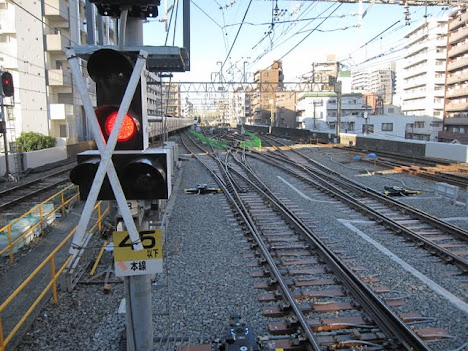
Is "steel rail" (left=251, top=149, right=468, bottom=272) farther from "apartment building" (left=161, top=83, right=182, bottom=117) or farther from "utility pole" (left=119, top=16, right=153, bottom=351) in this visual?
"utility pole" (left=119, top=16, right=153, bottom=351)

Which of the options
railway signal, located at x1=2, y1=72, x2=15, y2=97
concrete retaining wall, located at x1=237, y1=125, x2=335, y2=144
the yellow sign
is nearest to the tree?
railway signal, located at x1=2, y1=72, x2=15, y2=97

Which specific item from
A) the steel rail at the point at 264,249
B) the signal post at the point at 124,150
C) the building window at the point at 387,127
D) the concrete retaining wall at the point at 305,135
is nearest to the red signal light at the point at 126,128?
the signal post at the point at 124,150

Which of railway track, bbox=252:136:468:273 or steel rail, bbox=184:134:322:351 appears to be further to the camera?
railway track, bbox=252:136:468:273

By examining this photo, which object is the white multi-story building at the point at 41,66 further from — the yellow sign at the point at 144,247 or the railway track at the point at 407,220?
the yellow sign at the point at 144,247

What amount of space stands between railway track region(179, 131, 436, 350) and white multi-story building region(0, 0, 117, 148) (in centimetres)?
2221

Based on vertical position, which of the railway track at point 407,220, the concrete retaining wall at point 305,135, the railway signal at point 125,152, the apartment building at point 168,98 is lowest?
the railway track at point 407,220

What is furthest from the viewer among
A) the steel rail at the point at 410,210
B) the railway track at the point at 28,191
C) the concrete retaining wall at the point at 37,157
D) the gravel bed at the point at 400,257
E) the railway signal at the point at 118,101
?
the concrete retaining wall at the point at 37,157

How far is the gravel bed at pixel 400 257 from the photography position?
512 cm

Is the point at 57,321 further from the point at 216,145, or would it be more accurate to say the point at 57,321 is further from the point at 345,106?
the point at 345,106

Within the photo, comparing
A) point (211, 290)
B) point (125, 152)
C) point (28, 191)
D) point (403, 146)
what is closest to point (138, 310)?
point (125, 152)

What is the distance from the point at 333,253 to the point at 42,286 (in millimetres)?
5060

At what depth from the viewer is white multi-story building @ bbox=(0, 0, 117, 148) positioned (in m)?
27.5

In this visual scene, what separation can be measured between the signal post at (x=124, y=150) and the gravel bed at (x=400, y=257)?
3.72 metres

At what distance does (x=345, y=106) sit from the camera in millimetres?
76375
